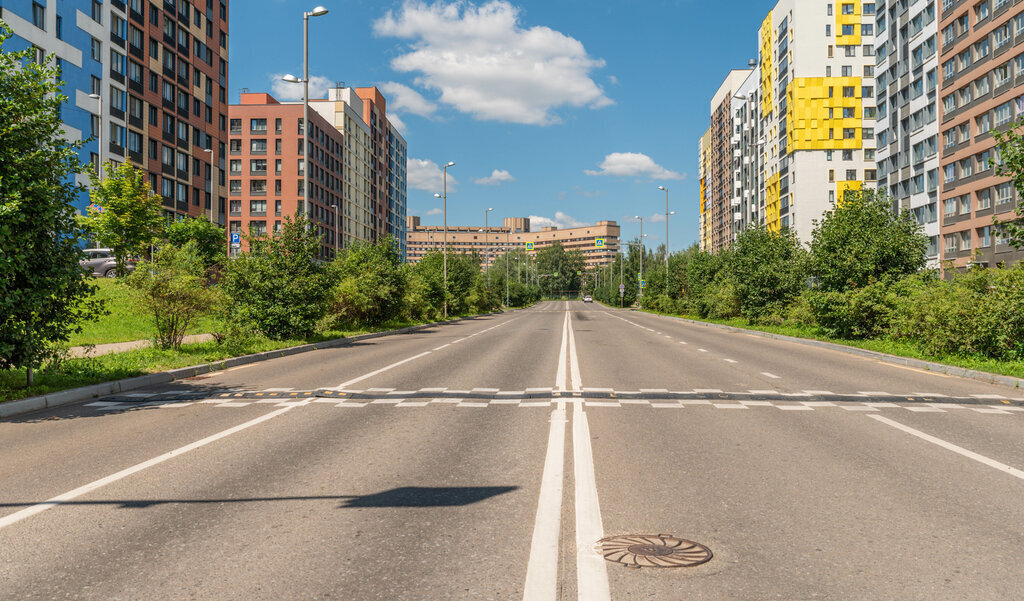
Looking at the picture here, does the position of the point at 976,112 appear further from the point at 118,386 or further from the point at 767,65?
the point at 118,386

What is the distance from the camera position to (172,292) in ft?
48.7

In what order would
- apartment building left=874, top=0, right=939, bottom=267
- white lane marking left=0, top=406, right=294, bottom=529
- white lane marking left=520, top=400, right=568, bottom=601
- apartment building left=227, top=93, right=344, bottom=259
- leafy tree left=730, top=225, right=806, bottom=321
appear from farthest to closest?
apartment building left=227, top=93, right=344, bottom=259 → apartment building left=874, top=0, right=939, bottom=267 → leafy tree left=730, top=225, right=806, bottom=321 → white lane marking left=0, top=406, right=294, bottom=529 → white lane marking left=520, top=400, right=568, bottom=601

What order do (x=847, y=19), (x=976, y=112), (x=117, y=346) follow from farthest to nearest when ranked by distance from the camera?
(x=847, y=19) → (x=976, y=112) → (x=117, y=346)

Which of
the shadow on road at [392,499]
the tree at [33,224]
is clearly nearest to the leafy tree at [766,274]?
the tree at [33,224]

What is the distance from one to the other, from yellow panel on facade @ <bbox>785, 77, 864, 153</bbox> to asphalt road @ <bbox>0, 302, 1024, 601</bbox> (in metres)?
68.1

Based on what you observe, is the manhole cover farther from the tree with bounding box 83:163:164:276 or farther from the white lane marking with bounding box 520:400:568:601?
the tree with bounding box 83:163:164:276

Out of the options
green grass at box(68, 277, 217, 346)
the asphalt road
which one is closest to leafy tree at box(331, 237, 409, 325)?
green grass at box(68, 277, 217, 346)

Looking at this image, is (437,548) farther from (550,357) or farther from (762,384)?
(550,357)

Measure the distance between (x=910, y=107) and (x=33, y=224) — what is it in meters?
67.6

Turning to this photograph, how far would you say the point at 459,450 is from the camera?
6.61 m

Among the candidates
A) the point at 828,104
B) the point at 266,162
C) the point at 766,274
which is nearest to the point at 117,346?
the point at 766,274

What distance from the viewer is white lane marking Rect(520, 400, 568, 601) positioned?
344 centimetres

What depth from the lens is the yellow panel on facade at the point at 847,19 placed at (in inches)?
2840

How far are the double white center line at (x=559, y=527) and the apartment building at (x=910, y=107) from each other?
59450 millimetres
